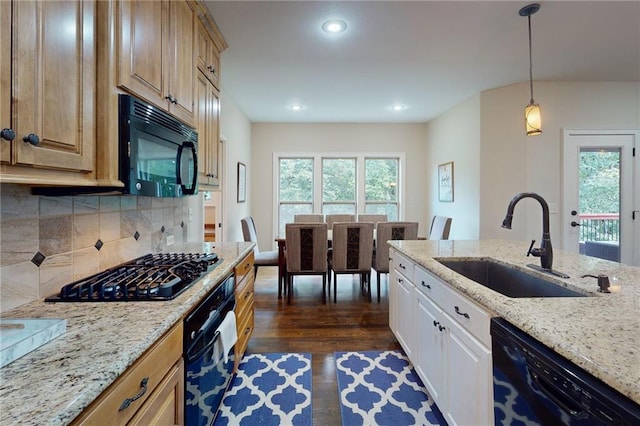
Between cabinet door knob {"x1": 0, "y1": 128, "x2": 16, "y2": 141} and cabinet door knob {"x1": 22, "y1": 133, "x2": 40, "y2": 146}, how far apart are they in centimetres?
4

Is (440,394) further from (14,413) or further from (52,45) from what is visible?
(52,45)

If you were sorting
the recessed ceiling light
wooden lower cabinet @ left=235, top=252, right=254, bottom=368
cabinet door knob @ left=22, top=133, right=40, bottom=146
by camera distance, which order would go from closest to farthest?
cabinet door knob @ left=22, top=133, right=40, bottom=146 → wooden lower cabinet @ left=235, top=252, right=254, bottom=368 → the recessed ceiling light

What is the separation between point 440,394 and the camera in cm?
155

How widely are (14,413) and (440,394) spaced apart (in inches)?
65.4

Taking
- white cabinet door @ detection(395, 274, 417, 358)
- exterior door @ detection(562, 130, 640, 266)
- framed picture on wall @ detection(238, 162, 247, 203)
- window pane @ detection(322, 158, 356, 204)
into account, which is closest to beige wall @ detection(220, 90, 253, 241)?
framed picture on wall @ detection(238, 162, 247, 203)

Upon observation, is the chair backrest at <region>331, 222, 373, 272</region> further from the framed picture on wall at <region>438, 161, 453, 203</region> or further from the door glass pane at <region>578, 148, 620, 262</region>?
the door glass pane at <region>578, 148, 620, 262</region>

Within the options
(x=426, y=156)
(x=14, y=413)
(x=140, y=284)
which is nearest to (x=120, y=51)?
(x=140, y=284)

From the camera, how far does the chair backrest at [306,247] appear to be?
3.42 meters

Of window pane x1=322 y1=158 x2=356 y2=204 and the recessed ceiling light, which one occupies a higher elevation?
the recessed ceiling light

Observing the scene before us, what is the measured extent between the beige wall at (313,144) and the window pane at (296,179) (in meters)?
0.21

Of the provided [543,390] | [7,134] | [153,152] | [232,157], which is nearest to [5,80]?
[7,134]

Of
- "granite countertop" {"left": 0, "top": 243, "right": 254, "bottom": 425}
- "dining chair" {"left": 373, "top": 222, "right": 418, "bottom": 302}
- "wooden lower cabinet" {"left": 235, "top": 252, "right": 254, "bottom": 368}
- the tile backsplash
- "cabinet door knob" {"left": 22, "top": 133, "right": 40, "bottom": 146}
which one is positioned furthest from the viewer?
"dining chair" {"left": 373, "top": 222, "right": 418, "bottom": 302}

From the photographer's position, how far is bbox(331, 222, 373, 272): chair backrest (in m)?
3.50

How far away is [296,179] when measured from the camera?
580 cm
